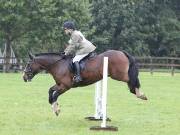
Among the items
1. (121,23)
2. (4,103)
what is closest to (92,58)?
(4,103)

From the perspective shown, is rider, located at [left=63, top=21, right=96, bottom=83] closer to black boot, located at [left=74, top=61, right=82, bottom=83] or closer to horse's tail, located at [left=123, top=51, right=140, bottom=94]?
black boot, located at [left=74, top=61, right=82, bottom=83]

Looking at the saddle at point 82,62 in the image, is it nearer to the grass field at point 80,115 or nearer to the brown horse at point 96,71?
the brown horse at point 96,71

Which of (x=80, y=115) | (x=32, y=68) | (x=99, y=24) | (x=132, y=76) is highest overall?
(x=32, y=68)

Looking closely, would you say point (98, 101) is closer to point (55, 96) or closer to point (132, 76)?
point (132, 76)

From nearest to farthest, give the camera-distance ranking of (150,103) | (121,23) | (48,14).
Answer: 1. (150,103)
2. (48,14)
3. (121,23)

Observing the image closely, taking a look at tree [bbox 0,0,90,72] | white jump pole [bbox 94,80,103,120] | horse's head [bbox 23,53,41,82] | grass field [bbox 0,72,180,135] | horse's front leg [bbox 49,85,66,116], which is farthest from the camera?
tree [bbox 0,0,90,72]

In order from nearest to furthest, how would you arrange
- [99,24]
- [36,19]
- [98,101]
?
[98,101], [36,19], [99,24]

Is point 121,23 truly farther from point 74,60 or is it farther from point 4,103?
point 74,60

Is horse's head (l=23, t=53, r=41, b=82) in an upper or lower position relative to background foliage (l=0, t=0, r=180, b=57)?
upper

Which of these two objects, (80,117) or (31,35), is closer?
(80,117)

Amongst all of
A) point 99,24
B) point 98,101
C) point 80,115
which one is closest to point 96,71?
point 98,101

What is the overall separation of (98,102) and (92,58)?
1.29 m

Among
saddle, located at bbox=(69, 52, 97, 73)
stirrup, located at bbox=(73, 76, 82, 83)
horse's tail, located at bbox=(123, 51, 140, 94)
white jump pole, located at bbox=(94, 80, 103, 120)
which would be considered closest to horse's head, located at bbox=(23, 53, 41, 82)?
saddle, located at bbox=(69, 52, 97, 73)

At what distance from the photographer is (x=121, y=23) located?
→ 218 feet
